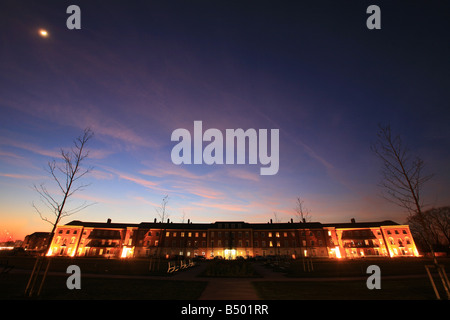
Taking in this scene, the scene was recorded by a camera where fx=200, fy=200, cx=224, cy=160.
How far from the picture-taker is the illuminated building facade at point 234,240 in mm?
59625

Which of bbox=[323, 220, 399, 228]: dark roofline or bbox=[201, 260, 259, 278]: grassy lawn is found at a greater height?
bbox=[323, 220, 399, 228]: dark roofline

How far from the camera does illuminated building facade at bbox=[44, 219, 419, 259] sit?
59625mm

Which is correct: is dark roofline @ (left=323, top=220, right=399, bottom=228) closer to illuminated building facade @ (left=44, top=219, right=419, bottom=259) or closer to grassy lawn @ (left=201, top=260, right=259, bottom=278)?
illuminated building facade @ (left=44, top=219, right=419, bottom=259)

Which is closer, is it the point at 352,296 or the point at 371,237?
the point at 352,296

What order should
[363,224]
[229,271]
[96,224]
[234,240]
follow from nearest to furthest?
1. [229,271]
2. [234,240]
3. [363,224]
4. [96,224]

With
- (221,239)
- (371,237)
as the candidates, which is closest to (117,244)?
(221,239)

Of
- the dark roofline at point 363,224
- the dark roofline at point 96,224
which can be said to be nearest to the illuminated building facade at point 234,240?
the dark roofline at point 363,224

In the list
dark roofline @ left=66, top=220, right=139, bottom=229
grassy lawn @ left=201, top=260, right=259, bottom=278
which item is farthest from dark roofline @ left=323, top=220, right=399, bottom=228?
dark roofline @ left=66, top=220, right=139, bottom=229

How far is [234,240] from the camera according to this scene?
61.2 metres

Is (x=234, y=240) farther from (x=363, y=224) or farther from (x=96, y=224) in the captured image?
(x=96, y=224)

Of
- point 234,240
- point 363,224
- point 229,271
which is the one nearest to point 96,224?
point 234,240
